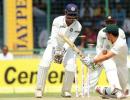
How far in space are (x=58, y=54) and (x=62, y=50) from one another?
6.2 inches

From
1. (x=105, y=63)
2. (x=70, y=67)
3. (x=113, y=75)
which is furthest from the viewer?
(x=70, y=67)

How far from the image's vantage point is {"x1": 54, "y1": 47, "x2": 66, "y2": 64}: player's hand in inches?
566

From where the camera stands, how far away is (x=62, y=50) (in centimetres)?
1448

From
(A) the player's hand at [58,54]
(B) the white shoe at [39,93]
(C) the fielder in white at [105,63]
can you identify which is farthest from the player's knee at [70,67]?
(B) the white shoe at [39,93]

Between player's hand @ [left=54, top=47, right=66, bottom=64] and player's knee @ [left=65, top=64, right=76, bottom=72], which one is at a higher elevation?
player's hand @ [left=54, top=47, right=66, bottom=64]

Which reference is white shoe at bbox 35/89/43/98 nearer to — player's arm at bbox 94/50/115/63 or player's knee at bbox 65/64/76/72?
player's knee at bbox 65/64/76/72

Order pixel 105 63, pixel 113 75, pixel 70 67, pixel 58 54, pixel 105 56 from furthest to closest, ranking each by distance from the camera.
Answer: pixel 70 67 < pixel 58 54 < pixel 105 63 < pixel 113 75 < pixel 105 56

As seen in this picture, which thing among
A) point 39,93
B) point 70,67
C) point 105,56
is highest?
point 105,56

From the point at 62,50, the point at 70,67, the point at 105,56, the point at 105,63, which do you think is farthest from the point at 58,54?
the point at 105,56

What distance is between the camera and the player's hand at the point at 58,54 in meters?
14.4

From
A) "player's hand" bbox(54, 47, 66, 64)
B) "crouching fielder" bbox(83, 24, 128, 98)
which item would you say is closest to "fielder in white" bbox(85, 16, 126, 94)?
"crouching fielder" bbox(83, 24, 128, 98)

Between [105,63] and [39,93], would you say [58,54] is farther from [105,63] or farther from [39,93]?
[105,63]

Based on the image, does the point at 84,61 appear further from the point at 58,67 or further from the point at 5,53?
the point at 5,53

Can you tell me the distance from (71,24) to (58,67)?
3.16m
